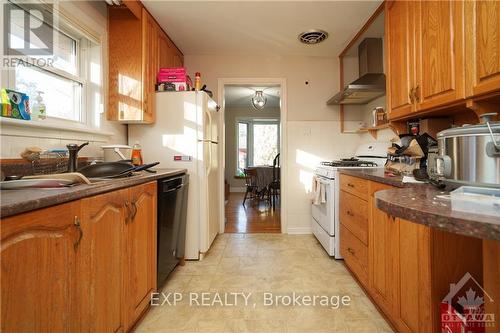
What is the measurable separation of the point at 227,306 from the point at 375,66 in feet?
9.47

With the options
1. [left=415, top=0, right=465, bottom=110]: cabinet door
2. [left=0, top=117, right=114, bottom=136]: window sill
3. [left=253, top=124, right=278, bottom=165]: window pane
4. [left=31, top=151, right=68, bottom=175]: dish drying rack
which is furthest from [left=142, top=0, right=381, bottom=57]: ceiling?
[left=253, top=124, right=278, bottom=165]: window pane

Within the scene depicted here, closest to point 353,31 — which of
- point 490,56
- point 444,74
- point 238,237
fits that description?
point 444,74

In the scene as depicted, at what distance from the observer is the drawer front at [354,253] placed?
70.8 inches

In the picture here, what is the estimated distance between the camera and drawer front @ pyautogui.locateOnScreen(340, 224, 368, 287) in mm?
1798

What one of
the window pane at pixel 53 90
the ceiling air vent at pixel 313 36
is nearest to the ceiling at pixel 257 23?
the ceiling air vent at pixel 313 36

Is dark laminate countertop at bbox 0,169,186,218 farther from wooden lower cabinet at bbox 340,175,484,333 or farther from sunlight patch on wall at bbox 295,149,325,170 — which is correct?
sunlight patch on wall at bbox 295,149,325,170

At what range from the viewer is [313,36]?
106 inches

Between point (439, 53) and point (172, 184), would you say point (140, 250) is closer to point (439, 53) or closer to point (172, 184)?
point (172, 184)

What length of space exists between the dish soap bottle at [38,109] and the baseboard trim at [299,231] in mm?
2813

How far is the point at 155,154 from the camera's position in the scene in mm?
2396

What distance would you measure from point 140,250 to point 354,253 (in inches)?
64.8

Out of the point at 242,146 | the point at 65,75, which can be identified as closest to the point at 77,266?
the point at 65,75

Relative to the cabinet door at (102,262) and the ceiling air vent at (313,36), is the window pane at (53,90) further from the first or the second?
the ceiling air vent at (313,36)

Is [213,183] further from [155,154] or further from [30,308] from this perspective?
[30,308]
